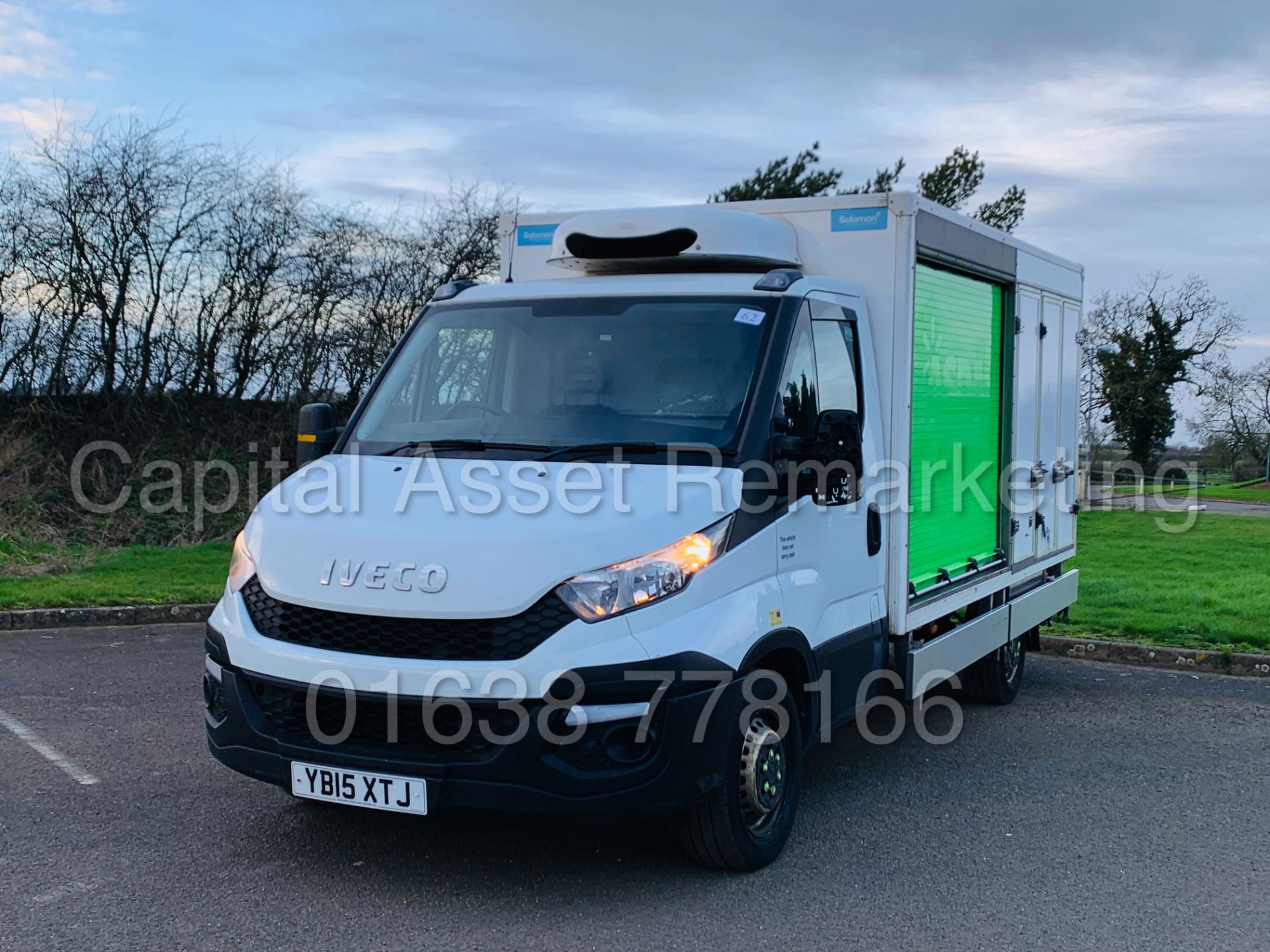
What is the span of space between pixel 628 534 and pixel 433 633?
771 millimetres

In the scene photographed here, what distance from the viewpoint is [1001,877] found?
16.2 feet

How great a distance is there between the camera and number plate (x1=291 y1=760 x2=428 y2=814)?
14.1 ft

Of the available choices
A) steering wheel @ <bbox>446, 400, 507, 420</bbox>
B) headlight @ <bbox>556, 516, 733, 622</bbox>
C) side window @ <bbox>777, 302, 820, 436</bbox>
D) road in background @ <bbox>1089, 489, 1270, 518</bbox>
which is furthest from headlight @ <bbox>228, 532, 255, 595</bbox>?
road in background @ <bbox>1089, 489, 1270, 518</bbox>

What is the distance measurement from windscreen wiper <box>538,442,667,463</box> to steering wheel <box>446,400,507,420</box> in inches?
18.5

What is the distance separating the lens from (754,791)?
4797mm

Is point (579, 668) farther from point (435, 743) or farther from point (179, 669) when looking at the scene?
point (179, 669)

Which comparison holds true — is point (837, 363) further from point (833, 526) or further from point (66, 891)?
point (66, 891)

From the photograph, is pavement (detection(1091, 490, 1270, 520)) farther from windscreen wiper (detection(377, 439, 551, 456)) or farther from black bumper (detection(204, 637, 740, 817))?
black bumper (detection(204, 637, 740, 817))

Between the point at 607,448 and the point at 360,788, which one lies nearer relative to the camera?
the point at 360,788

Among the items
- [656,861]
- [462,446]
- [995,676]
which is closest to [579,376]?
[462,446]

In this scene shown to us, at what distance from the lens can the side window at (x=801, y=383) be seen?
5.12 metres

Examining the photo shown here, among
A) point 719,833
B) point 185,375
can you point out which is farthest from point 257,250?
point 719,833

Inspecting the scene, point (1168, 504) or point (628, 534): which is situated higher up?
point (628, 534)

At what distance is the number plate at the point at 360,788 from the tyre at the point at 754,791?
3.50ft
